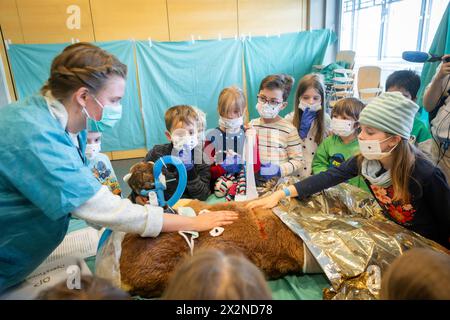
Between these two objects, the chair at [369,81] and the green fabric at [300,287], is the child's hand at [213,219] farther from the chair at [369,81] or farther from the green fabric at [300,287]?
the chair at [369,81]

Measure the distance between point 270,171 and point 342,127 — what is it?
57cm

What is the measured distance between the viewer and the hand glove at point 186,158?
2.02 meters

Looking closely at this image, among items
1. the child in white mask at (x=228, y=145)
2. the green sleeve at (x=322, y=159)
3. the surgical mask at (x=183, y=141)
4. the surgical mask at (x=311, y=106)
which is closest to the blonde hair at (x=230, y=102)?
the child in white mask at (x=228, y=145)

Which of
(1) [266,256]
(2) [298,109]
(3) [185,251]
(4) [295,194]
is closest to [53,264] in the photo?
(3) [185,251]

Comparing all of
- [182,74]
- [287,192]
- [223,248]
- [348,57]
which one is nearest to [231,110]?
[287,192]

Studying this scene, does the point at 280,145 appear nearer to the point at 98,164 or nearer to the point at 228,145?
the point at 228,145

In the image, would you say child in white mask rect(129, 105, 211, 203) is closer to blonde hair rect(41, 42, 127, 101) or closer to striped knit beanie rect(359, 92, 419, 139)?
blonde hair rect(41, 42, 127, 101)

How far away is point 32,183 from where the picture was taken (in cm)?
97

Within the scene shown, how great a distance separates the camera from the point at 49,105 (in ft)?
3.60

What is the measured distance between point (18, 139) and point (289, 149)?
167 centimetres

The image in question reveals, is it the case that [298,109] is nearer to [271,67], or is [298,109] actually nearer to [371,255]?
[371,255]
